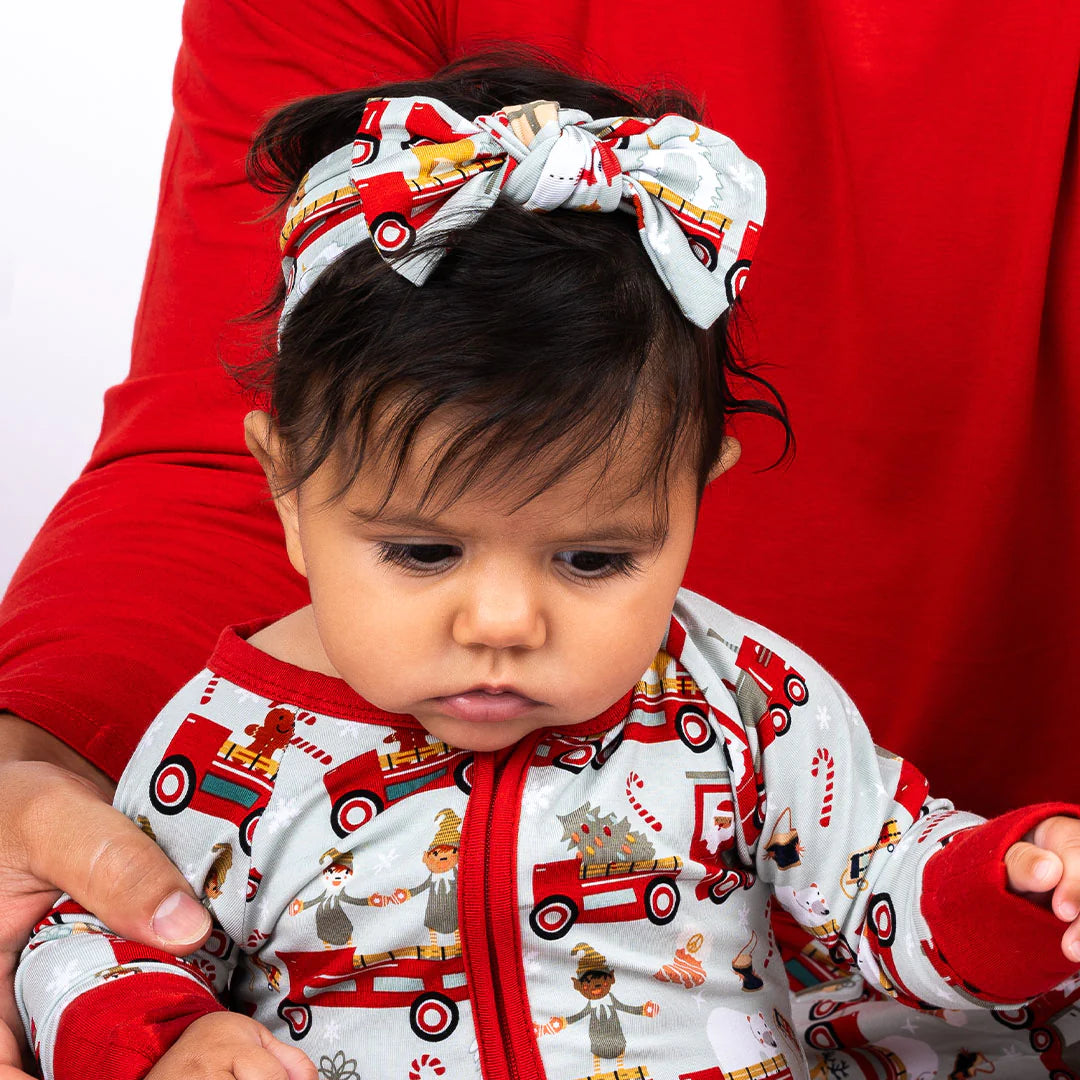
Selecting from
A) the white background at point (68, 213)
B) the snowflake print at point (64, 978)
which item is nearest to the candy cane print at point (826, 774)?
the snowflake print at point (64, 978)

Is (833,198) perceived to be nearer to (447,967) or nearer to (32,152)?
(447,967)

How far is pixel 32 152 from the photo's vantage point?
2.43 m

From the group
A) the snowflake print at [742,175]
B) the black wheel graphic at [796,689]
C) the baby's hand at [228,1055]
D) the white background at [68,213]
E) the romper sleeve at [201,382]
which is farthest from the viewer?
the white background at [68,213]

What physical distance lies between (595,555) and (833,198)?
0.61m

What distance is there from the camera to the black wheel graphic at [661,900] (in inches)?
35.8

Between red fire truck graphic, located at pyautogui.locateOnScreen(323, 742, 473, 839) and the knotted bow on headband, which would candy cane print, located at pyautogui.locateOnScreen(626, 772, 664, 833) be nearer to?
red fire truck graphic, located at pyautogui.locateOnScreen(323, 742, 473, 839)

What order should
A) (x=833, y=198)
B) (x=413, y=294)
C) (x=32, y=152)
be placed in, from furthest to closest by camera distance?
(x=32, y=152) → (x=833, y=198) → (x=413, y=294)

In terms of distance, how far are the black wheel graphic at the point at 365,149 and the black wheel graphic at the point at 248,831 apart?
0.41 m

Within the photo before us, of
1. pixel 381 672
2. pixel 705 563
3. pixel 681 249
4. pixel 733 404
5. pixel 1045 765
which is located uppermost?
pixel 681 249

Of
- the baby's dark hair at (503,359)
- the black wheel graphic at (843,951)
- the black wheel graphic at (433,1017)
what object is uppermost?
the baby's dark hair at (503,359)

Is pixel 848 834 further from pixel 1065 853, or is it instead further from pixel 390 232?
pixel 390 232

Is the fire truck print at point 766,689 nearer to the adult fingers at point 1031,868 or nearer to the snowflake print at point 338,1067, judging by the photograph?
the adult fingers at point 1031,868

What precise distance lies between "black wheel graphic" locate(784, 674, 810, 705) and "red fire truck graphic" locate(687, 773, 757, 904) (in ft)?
0.25

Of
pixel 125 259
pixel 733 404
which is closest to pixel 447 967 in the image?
pixel 733 404
